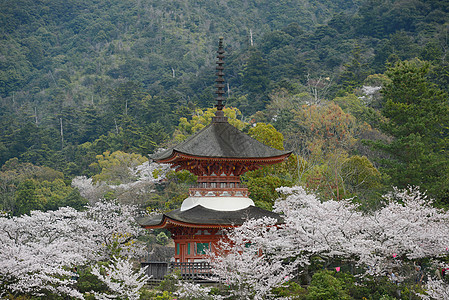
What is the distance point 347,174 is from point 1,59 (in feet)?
337

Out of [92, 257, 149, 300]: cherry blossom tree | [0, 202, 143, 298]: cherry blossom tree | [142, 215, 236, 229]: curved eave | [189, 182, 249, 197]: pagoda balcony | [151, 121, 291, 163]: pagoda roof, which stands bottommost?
[92, 257, 149, 300]: cherry blossom tree

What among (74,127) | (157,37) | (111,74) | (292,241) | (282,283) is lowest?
(282,283)

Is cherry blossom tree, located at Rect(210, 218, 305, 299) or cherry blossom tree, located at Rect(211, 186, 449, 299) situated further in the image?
cherry blossom tree, located at Rect(211, 186, 449, 299)

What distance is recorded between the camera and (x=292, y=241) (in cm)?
2166

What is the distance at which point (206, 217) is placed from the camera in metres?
22.1

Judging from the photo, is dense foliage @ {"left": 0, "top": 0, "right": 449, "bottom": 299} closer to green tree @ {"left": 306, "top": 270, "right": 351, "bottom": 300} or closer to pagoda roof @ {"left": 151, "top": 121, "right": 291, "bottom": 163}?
green tree @ {"left": 306, "top": 270, "right": 351, "bottom": 300}

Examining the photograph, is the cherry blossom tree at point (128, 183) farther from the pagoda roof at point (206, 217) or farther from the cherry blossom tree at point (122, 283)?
the cherry blossom tree at point (122, 283)

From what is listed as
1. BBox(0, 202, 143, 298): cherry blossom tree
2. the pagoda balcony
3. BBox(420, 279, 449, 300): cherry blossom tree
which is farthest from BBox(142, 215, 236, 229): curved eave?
BBox(420, 279, 449, 300): cherry blossom tree

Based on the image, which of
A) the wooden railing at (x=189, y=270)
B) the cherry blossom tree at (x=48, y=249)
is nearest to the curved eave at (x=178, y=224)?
the wooden railing at (x=189, y=270)

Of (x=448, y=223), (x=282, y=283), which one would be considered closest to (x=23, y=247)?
(x=282, y=283)

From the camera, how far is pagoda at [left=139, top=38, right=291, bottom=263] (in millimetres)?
22078

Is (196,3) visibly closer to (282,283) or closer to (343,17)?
(343,17)

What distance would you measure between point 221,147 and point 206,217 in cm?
303

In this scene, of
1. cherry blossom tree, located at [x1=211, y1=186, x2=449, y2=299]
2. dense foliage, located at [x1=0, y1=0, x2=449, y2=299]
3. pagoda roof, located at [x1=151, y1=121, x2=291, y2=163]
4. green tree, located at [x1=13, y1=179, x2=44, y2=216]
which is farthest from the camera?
green tree, located at [x1=13, y1=179, x2=44, y2=216]
